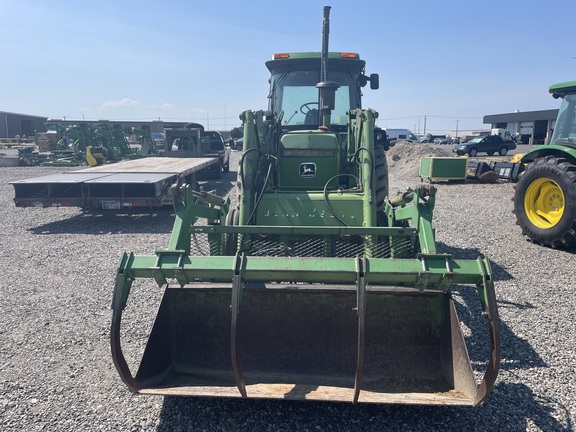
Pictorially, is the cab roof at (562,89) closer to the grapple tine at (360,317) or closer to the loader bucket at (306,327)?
the loader bucket at (306,327)

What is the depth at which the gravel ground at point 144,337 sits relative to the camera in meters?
3.13

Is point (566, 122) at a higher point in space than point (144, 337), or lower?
higher

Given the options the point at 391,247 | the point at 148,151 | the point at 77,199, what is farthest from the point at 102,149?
the point at 391,247

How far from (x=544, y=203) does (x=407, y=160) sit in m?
14.4

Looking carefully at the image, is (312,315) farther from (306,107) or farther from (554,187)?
(554,187)

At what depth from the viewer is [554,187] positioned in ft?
25.7

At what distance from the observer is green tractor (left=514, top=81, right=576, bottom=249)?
7.14 metres

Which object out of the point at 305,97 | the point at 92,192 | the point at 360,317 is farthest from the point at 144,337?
the point at 92,192

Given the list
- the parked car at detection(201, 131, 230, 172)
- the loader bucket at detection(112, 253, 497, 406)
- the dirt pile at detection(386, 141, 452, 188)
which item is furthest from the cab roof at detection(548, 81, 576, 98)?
the parked car at detection(201, 131, 230, 172)

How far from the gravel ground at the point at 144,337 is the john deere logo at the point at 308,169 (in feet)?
7.76

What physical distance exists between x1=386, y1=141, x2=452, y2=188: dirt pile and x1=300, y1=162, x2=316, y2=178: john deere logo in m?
12.3

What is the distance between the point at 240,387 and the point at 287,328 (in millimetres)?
857

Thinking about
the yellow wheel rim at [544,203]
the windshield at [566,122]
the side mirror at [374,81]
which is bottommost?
the yellow wheel rim at [544,203]

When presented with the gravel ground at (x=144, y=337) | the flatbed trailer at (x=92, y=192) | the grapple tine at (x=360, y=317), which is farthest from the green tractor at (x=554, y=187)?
the flatbed trailer at (x=92, y=192)
